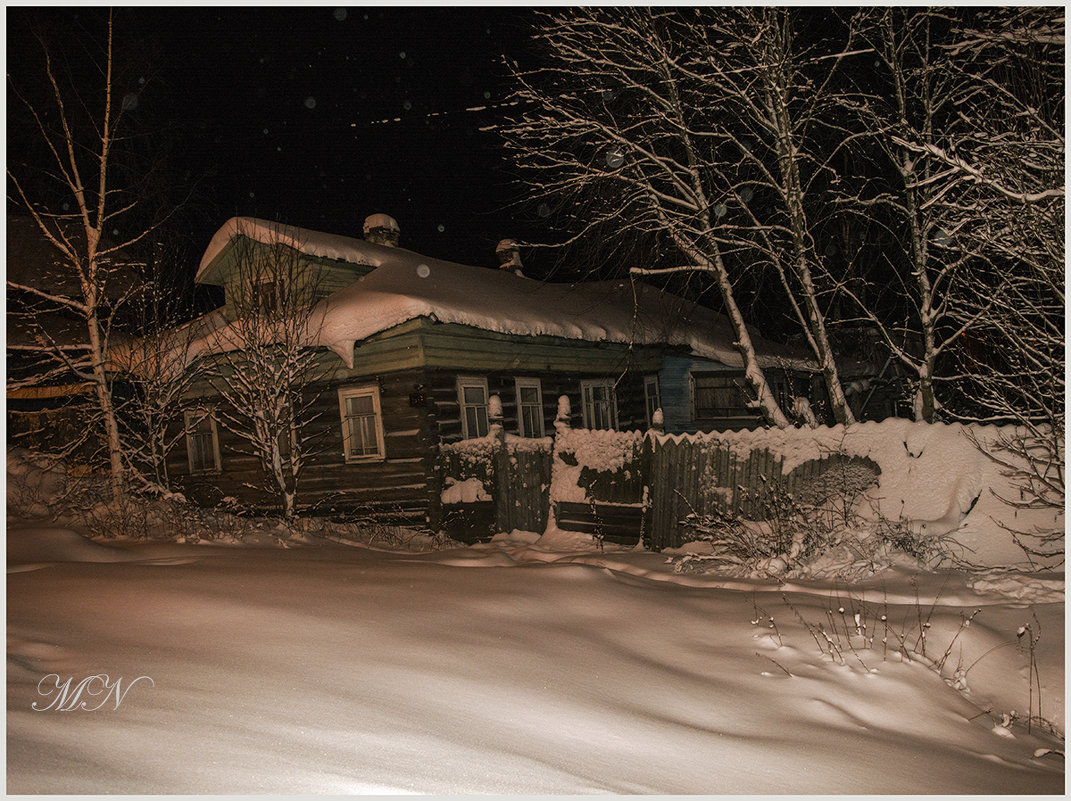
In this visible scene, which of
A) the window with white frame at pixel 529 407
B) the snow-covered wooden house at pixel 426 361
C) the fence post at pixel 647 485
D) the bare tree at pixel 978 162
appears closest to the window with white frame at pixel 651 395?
the snow-covered wooden house at pixel 426 361

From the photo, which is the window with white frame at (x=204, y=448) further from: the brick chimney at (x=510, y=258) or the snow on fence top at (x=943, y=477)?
the snow on fence top at (x=943, y=477)

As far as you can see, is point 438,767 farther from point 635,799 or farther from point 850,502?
point 850,502

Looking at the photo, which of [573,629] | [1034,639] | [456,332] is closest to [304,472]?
[456,332]

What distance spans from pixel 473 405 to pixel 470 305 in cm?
195

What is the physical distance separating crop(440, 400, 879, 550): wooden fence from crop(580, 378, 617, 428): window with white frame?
4.69 m

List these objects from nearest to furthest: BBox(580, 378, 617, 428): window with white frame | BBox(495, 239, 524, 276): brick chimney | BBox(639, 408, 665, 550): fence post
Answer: BBox(639, 408, 665, 550): fence post
BBox(580, 378, 617, 428): window with white frame
BBox(495, 239, 524, 276): brick chimney

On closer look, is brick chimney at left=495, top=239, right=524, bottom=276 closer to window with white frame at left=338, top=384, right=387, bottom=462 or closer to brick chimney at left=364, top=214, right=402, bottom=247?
brick chimney at left=364, top=214, right=402, bottom=247

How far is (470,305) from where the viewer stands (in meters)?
12.9

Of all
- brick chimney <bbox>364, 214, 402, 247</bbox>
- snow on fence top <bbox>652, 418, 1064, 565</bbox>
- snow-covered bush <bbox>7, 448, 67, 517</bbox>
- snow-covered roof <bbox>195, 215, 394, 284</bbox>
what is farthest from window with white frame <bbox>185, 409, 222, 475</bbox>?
snow on fence top <bbox>652, 418, 1064, 565</bbox>

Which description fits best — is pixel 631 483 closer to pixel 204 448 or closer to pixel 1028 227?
pixel 1028 227

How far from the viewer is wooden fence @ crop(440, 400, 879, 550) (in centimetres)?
879

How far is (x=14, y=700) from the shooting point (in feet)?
10.1
